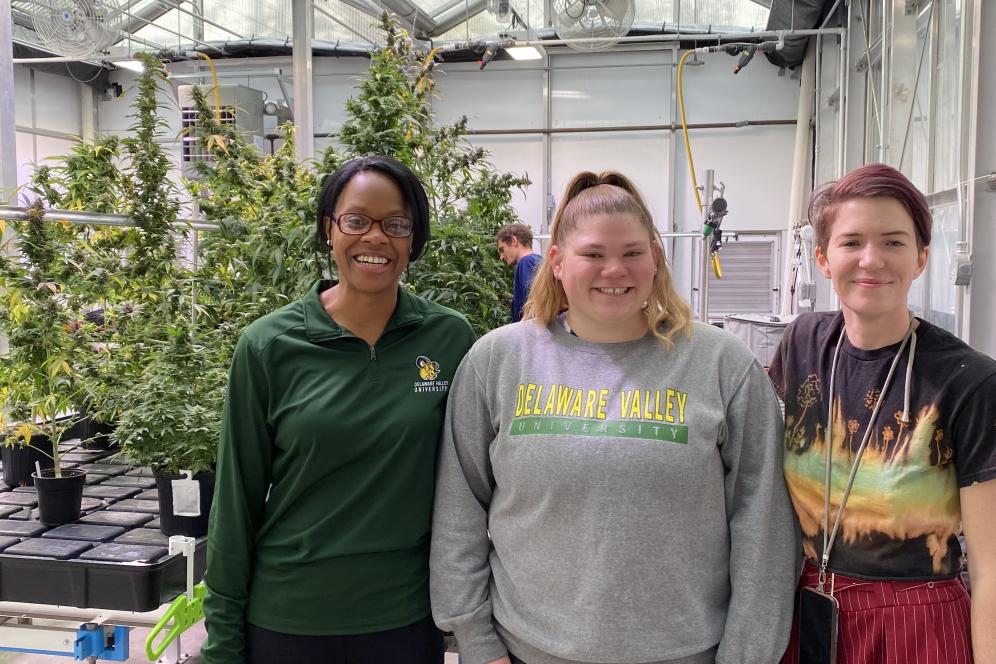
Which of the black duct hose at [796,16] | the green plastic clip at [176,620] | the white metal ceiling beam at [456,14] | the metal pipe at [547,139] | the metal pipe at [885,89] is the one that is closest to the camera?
the green plastic clip at [176,620]

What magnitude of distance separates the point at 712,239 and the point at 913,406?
4.40 metres

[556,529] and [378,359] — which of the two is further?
[378,359]

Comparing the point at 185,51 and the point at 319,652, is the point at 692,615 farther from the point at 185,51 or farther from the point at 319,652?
the point at 185,51

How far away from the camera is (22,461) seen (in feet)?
8.58

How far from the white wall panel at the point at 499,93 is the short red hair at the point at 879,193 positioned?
7675 mm

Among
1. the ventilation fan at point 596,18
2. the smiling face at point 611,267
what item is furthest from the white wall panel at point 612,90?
the smiling face at point 611,267

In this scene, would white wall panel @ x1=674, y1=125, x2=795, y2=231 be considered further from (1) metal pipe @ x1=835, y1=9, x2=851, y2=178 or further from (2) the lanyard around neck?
(2) the lanyard around neck

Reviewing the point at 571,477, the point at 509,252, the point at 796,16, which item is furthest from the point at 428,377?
the point at 796,16

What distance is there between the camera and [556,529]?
1090 mm

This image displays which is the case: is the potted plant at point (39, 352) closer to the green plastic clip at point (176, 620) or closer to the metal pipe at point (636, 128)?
the green plastic clip at point (176, 620)

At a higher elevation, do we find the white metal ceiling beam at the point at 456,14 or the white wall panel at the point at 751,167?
the white metal ceiling beam at the point at 456,14

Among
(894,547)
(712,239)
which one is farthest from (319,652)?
(712,239)

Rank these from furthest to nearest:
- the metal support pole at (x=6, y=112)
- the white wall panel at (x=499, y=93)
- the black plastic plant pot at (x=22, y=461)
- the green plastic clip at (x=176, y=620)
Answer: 1. the white wall panel at (x=499, y=93)
2. the black plastic plant pot at (x=22, y=461)
3. the metal support pole at (x=6, y=112)
4. the green plastic clip at (x=176, y=620)

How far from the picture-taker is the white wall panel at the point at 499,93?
8523 mm
